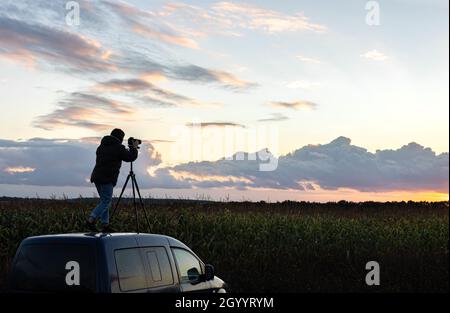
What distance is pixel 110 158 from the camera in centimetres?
1645

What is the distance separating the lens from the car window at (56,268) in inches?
316

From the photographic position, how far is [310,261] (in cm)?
2245

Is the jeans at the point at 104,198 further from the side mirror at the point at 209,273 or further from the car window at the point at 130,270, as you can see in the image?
the car window at the point at 130,270

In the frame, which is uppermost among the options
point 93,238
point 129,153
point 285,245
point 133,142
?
point 133,142

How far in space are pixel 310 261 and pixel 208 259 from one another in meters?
3.80

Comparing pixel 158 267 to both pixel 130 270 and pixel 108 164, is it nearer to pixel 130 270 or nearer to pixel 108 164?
pixel 130 270

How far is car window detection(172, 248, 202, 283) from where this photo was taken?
9.61m

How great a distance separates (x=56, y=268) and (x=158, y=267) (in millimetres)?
1492

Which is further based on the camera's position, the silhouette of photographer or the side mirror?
the silhouette of photographer

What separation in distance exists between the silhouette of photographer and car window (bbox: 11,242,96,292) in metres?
7.80

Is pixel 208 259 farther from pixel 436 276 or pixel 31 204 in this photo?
pixel 31 204

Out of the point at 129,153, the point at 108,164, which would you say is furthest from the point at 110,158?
the point at 129,153

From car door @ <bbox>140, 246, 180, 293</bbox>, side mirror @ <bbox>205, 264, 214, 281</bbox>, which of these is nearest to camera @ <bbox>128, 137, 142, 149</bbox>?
side mirror @ <bbox>205, 264, 214, 281</bbox>

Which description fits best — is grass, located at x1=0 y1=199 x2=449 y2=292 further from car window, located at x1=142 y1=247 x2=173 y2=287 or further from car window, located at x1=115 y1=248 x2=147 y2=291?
car window, located at x1=115 y1=248 x2=147 y2=291
